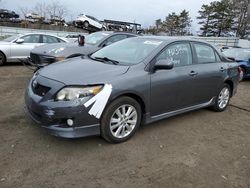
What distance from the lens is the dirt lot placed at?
288 centimetres

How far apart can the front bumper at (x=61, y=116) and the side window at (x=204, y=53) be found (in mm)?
2474

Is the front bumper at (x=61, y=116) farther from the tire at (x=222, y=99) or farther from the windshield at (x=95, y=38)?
the windshield at (x=95, y=38)

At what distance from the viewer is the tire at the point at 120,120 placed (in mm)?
3459

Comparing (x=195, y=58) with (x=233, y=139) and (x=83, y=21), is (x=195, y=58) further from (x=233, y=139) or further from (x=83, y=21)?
(x=83, y=21)

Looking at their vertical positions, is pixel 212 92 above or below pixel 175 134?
above

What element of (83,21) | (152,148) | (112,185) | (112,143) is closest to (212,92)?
(152,148)

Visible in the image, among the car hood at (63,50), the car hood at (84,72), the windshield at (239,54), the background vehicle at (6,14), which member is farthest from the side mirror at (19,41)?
the background vehicle at (6,14)

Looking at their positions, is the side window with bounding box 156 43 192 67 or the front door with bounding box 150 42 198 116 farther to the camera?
the side window with bounding box 156 43 192 67

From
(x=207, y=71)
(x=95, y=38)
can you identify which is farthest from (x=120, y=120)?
(x=95, y=38)

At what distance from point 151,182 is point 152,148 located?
0.81m

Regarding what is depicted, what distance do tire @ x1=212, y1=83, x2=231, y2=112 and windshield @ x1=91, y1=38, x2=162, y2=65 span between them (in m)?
1.99

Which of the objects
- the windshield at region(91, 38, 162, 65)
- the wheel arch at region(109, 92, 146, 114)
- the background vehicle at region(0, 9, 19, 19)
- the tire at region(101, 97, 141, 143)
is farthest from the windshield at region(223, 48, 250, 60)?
the background vehicle at region(0, 9, 19, 19)

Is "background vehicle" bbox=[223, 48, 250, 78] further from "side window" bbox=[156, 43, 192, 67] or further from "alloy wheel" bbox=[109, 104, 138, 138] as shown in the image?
"alloy wheel" bbox=[109, 104, 138, 138]

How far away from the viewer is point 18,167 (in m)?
2.99
